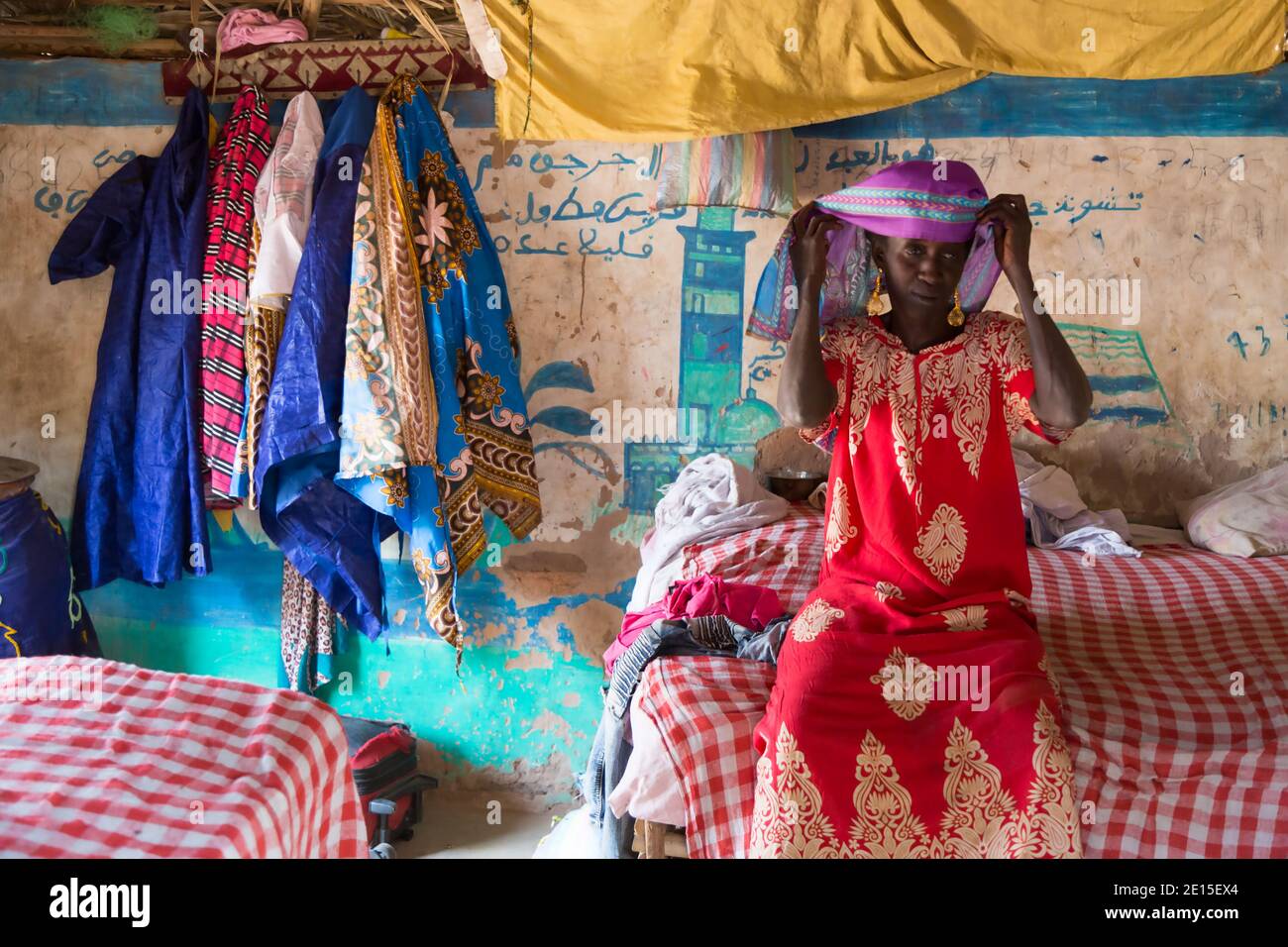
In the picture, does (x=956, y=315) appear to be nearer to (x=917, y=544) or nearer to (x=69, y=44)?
(x=917, y=544)

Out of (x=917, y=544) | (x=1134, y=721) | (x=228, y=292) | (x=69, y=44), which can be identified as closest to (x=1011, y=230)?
(x=917, y=544)

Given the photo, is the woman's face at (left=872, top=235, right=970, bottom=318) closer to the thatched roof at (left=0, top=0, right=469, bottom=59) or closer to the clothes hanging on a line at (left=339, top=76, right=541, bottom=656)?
the clothes hanging on a line at (left=339, top=76, right=541, bottom=656)

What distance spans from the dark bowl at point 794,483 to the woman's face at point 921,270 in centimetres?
158

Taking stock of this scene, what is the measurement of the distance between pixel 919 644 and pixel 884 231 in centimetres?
91

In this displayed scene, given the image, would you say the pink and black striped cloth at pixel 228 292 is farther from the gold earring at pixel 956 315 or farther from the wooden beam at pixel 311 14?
the gold earring at pixel 956 315

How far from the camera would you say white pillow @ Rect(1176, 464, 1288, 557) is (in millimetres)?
3662

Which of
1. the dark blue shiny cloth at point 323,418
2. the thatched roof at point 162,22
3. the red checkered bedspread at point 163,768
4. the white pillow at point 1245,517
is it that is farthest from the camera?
the thatched roof at point 162,22

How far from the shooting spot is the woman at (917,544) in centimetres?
217

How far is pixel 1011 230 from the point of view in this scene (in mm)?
2510

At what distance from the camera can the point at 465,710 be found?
443 cm

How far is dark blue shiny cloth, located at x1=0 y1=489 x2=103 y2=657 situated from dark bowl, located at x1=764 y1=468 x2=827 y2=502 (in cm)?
249

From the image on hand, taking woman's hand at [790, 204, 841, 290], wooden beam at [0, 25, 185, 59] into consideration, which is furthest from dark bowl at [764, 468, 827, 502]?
wooden beam at [0, 25, 185, 59]

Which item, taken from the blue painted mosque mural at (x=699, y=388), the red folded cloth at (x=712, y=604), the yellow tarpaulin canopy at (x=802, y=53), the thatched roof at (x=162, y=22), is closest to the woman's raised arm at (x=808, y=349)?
the red folded cloth at (x=712, y=604)

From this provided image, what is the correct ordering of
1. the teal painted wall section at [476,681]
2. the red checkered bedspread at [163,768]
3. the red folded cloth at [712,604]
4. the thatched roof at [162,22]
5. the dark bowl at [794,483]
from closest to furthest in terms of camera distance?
the red checkered bedspread at [163,768] → the red folded cloth at [712,604] → the thatched roof at [162,22] → the dark bowl at [794,483] → the teal painted wall section at [476,681]
